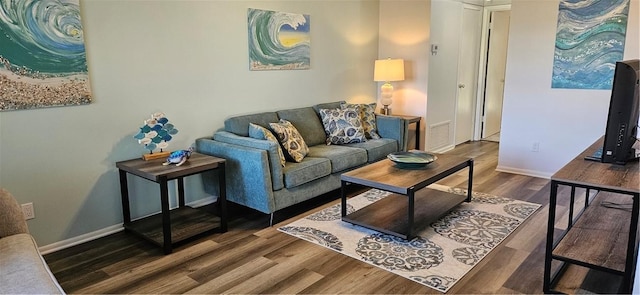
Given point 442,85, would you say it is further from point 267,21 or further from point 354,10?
point 267,21

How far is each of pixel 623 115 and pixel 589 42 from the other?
2214 millimetres

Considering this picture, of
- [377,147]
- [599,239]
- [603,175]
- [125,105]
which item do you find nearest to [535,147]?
[377,147]

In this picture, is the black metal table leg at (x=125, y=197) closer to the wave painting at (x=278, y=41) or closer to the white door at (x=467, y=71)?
the wave painting at (x=278, y=41)

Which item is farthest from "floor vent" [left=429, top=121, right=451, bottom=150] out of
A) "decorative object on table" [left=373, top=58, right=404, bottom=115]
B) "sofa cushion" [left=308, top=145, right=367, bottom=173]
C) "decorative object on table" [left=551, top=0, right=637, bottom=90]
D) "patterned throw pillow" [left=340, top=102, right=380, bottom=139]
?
"sofa cushion" [left=308, top=145, right=367, bottom=173]

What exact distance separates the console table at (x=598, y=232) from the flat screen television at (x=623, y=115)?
0.22 ft

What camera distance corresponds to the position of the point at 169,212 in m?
3.04

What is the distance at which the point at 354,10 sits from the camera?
5.27 meters

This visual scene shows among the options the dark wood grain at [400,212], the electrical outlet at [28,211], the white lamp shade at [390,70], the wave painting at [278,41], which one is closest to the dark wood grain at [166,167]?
the electrical outlet at [28,211]

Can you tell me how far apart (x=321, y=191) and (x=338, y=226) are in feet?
1.68

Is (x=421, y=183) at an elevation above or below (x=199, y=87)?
below

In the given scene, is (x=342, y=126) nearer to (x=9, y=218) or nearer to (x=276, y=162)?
(x=276, y=162)

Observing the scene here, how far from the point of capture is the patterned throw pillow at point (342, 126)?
451 centimetres

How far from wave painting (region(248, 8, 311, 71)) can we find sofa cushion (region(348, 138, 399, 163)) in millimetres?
1062

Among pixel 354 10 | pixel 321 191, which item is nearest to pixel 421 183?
pixel 321 191
